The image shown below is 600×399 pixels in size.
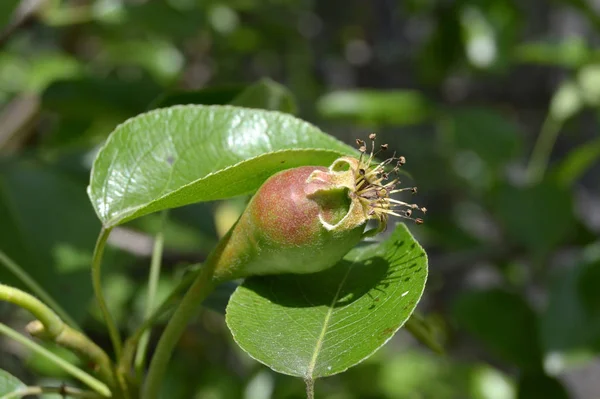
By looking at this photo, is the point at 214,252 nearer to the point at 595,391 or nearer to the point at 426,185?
the point at 426,185

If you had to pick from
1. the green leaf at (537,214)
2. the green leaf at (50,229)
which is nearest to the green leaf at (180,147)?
the green leaf at (50,229)

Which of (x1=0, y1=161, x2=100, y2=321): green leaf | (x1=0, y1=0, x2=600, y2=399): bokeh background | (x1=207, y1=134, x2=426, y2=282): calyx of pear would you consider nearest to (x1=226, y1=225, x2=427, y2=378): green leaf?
(x1=207, y1=134, x2=426, y2=282): calyx of pear

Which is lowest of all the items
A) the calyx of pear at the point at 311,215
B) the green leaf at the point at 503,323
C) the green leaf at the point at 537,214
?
the green leaf at the point at 503,323

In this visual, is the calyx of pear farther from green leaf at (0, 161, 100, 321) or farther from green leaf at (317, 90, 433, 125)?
green leaf at (317, 90, 433, 125)

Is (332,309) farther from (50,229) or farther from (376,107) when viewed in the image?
(376,107)

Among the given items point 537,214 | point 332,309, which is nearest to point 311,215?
point 332,309

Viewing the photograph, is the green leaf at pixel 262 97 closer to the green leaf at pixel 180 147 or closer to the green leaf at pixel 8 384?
the green leaf at pixel 180 147
